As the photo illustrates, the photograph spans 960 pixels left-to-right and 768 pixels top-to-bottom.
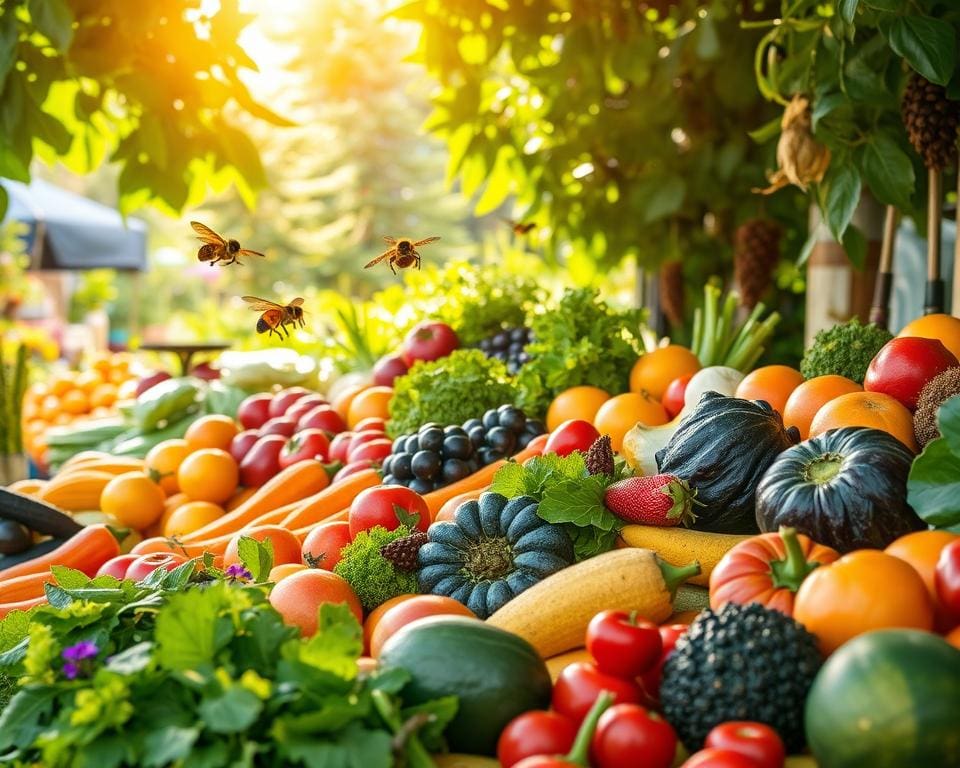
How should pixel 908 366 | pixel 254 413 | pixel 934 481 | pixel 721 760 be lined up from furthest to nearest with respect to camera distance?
1. pixel 254 413
2. pixel 908 366
3. pixel 934 481
4. pixel 721 760

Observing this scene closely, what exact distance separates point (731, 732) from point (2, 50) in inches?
119

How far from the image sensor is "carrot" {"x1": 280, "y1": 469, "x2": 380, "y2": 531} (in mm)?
3330

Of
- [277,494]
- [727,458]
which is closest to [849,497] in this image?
[727,458]

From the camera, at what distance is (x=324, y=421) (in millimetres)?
4238

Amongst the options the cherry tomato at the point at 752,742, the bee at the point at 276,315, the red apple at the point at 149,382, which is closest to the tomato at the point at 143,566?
the bee at the point at 276,315

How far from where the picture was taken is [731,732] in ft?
5.10

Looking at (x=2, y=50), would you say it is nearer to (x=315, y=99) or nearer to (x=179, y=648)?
(x=179, y=648)

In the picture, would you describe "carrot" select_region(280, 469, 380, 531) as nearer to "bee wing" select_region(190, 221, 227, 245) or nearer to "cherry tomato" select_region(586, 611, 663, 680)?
"bee wing" select_region(190, 221, 227, 245)

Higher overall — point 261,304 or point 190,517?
point 261,304

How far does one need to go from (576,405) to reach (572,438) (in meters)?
0.61

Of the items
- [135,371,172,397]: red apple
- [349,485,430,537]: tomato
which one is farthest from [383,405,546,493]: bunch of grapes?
[135,371,172,397]: red apple

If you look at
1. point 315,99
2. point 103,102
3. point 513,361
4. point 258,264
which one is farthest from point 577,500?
point 315,99

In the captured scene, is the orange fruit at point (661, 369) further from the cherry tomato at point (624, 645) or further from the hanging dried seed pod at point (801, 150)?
the cherry tomato at point (624, 645)

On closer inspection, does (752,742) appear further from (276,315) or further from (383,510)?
(276,315)
